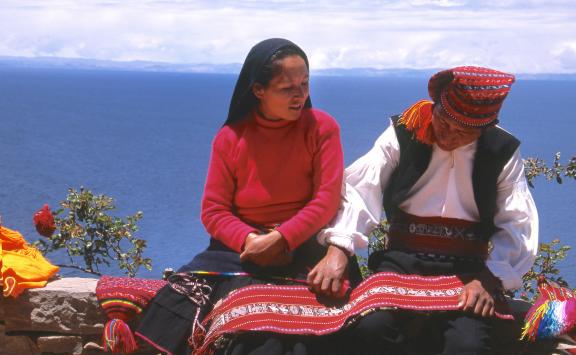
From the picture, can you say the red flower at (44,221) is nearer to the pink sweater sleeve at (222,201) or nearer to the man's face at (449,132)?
the pink sweater sleeve at (222,201)

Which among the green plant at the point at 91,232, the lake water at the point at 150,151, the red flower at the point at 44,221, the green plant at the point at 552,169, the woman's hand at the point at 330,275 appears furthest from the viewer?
the lake water at the point at 150,151

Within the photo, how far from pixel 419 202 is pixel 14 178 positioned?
4413 centimetres

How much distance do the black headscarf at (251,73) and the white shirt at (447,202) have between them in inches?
16.1

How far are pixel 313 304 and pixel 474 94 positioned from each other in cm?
102

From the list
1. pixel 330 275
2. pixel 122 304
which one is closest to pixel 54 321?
pixel 122 304

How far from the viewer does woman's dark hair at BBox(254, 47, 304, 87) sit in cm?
328

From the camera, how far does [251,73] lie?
3.35m

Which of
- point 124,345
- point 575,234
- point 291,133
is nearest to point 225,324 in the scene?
point 124,345

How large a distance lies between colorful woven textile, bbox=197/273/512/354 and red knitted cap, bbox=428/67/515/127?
2.18 ft

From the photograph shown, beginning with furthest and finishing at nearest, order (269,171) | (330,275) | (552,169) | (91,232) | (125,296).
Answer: (552,169) → (91,232) → (125,296) → (269,171) → (330,275)

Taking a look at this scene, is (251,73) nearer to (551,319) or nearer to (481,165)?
(481,165)

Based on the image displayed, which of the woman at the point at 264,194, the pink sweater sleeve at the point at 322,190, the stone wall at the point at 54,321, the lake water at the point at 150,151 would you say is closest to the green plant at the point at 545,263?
the woman at the point at 264,194

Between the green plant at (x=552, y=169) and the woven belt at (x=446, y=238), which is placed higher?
the green plant at (x=552, y=169)

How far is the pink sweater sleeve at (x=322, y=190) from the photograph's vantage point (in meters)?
3.35
